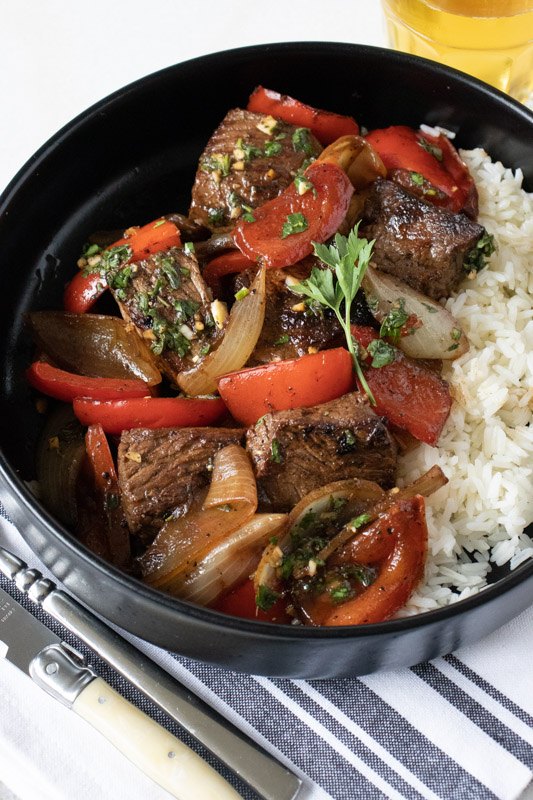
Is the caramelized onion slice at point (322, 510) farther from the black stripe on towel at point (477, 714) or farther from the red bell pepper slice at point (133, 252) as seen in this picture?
the red bell pepper slice at point (133, 252)

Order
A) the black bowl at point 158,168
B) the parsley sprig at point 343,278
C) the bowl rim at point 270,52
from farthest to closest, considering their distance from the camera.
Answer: the bowl rim at point 270,52 → the parsley sprig at point 343,278 → the black bowl at point 158,168

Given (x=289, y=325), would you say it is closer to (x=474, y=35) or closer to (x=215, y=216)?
(x=215, y=216)

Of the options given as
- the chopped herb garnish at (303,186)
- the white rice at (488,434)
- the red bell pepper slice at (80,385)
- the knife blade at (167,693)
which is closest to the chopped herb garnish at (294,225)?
the chopped herb garnish at (303,186)

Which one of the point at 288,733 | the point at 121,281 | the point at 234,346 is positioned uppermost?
the point at 121,281

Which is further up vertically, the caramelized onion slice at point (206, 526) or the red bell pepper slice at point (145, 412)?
the red bell pepper slice at point (145, 412)

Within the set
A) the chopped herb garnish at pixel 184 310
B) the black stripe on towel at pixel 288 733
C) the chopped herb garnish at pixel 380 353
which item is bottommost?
the black stripe on towel at pixel 288 733

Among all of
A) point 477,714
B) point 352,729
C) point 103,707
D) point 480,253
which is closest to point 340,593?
point 352,729

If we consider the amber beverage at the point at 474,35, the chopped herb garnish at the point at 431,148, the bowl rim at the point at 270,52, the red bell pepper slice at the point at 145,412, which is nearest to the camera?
the red bell pepper slice at the point at 145,412

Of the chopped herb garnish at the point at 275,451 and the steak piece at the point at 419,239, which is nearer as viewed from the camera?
the chopped herb garnish at the point at 275,451

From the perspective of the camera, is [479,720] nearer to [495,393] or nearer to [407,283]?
[495,393]
